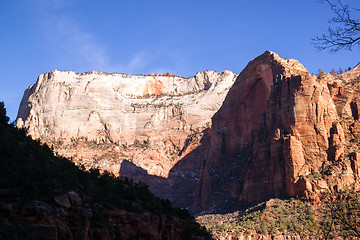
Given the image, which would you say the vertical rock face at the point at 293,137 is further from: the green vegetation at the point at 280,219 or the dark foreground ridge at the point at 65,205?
the dark foreground ridge at the point at 65,205

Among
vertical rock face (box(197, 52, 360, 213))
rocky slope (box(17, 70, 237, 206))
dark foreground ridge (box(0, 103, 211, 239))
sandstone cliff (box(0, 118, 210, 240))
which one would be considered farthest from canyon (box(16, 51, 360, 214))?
dark foreground ridge (box(0, 103, 211, 239))

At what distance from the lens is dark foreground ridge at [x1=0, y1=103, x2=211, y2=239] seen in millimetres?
19781

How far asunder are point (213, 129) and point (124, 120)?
4356 cm

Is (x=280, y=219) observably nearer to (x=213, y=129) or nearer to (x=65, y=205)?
(x=213, y=129)

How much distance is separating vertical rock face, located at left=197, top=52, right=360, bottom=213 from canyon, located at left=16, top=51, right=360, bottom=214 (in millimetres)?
172

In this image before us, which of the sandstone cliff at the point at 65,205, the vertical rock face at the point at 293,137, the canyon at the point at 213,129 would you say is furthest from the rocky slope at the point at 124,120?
the sandstone cliff at the point at 65,205

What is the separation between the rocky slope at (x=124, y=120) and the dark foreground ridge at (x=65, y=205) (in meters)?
91.9

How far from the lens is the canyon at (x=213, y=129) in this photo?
80.1m

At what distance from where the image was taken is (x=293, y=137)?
3177 inches

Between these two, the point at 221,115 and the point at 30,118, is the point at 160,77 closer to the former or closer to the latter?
the point at 30,118

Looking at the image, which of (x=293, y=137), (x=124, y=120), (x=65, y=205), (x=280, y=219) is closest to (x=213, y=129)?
(x=293, y=137)

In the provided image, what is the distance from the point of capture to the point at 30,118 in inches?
5896

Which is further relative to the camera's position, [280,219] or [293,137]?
[293,137]

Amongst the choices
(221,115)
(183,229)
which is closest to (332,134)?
(221,115)
